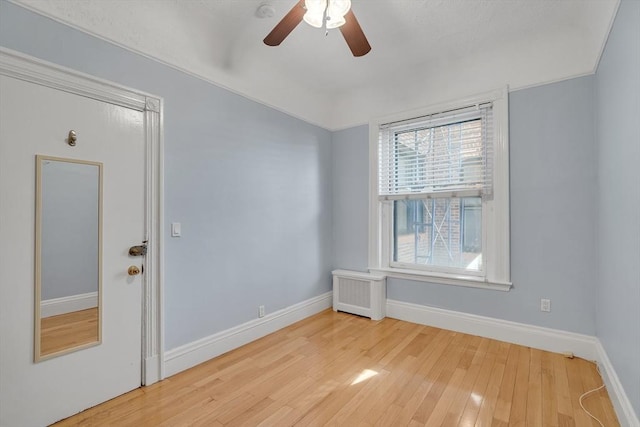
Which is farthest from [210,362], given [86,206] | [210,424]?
[86,206]

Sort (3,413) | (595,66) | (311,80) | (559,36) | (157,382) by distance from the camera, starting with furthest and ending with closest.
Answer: (311,80) < (559,36) < (595,66) < (157,382) < (3,413)

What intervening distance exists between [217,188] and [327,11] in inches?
64.3

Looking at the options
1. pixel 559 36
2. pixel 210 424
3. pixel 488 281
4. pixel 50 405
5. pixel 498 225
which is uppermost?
pixel 559 36

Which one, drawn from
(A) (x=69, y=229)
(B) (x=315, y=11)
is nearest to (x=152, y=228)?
(A) (x=69, y=229)

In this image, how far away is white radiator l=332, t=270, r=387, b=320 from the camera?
3.52 metres

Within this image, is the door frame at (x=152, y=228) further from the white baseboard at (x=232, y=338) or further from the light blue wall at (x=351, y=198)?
the light blue wall at (x=351, y=198)

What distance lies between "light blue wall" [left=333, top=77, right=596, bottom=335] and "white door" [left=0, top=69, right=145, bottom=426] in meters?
3.12

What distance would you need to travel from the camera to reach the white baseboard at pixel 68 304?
177 cm

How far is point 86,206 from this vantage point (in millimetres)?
1926

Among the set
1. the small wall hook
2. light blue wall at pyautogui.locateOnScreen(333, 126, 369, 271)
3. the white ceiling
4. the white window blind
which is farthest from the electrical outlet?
the small wall hook

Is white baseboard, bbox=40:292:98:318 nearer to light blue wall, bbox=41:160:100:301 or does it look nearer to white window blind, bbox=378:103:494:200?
light blue wall, bbox=41:160:100:301

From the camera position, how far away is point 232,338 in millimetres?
2742

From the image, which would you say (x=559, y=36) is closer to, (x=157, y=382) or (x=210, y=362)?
(x=210, y=362)

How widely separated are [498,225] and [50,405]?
3697 millimetres
